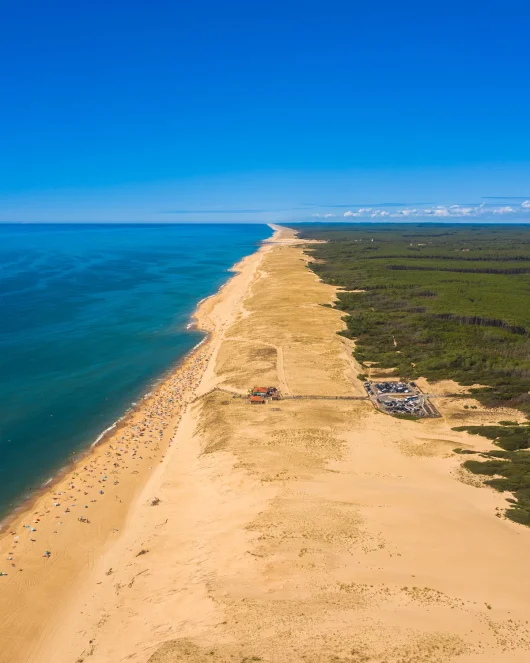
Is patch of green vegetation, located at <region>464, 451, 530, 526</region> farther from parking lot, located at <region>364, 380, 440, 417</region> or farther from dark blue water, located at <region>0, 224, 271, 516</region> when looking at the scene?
dark blue water, located at <region>0, 224, 271, 516</region>

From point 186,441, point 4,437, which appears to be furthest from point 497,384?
point 4,437

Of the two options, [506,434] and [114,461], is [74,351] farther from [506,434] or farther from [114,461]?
[506,434]

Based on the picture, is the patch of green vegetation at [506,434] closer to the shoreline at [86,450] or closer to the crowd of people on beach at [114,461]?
Answer: the crowd of people on beach at [114,461]

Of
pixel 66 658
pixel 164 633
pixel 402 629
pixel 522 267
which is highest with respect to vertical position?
pixel 522 267

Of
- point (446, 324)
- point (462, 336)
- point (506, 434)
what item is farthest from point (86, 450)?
point (446, 324)

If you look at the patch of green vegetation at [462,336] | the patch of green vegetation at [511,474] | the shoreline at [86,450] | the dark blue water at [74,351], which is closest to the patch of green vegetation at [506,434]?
the patch of green vegetation at [462,336]

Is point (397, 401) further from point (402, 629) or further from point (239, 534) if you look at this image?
point (402, 629)
